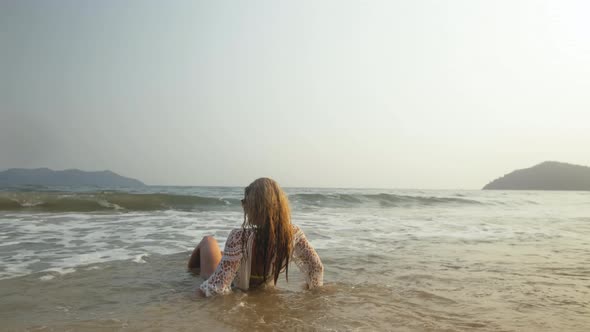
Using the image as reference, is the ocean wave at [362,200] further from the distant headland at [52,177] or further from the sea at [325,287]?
the distant headland at [52,177]

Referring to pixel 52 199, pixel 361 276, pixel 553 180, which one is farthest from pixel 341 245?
pixel 553 180

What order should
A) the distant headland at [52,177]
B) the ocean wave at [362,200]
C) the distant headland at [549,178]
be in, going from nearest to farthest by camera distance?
the ocean wave at [362,200] < the distant headland at [52,177] < the distant headland at [549,178]

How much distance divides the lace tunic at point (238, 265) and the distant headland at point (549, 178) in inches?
4728

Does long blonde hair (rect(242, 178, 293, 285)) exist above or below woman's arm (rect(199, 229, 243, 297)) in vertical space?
above

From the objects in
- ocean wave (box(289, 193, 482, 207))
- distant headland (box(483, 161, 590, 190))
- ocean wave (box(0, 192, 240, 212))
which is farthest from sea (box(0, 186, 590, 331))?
distant headland (box(483, 161, 590, 190))

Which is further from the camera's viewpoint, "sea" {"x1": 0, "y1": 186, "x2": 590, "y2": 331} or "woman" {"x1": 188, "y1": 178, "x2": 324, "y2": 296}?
"woman" {"x1": 188, "y1": 178, "x2": 324, "y2": 296}

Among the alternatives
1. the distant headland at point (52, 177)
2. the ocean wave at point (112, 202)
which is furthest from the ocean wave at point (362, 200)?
the distant headland at point (52, 177)

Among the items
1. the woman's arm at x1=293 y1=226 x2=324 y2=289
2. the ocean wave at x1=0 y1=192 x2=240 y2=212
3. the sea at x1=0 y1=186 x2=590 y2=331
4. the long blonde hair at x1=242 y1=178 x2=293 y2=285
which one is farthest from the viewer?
the ocean wave at x1=0 y1=192 x2=240 y2=212

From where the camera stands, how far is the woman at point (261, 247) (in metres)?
3.26

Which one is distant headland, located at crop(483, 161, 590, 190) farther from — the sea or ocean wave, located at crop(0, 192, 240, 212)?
the sea

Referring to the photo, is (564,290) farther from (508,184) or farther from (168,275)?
(508,184)

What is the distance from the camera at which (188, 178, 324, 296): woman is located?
10.7ft

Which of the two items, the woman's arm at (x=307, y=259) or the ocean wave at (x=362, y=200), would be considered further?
the ocean wave at (x=362, y=200)

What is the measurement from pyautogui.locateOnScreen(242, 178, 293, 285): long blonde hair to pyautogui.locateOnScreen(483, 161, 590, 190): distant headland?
121 metres
